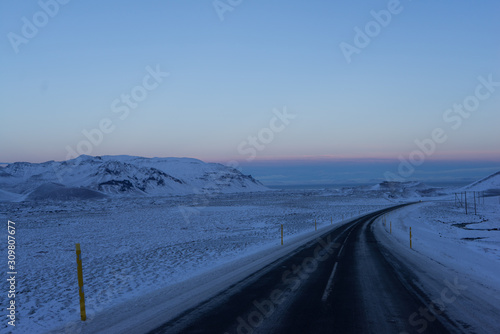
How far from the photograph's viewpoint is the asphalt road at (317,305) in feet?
22.6

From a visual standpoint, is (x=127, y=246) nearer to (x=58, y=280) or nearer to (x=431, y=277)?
(x=58, y=280)

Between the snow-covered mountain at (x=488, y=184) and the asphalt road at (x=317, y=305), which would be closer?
the asphalt road at (x=317, y=305)

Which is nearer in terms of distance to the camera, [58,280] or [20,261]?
[58,280]

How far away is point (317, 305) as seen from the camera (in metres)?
8.31

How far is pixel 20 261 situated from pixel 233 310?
14930 millimetres

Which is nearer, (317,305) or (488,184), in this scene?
(317,305)

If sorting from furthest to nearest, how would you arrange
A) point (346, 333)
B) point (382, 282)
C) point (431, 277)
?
1. point (431, 277)
2. point (382, 282)
3. point (346, 333)

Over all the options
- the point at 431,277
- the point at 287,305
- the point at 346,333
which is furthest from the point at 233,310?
the point at 431,277

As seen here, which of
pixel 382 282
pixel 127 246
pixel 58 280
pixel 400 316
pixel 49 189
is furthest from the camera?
pixel 49 189

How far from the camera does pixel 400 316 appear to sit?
7473 mm

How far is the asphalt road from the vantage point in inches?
271

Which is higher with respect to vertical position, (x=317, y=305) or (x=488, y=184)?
(x=317, y=305)

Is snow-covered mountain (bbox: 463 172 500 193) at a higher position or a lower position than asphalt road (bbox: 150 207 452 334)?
lower

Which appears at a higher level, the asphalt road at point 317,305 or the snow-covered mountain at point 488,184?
the asphalt road at point 317,305
